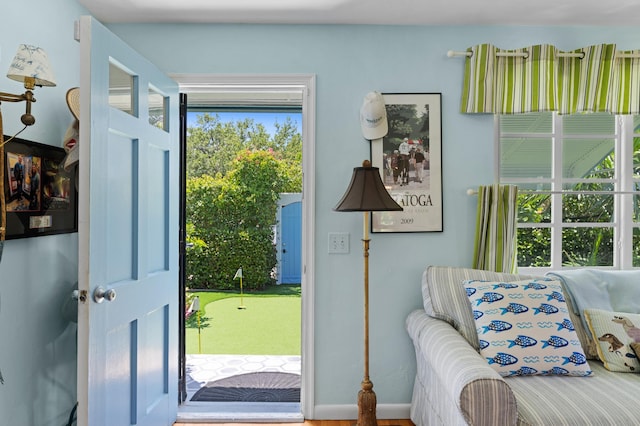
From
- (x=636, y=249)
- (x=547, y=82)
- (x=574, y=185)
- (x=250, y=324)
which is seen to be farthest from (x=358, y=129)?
(x=250, y=324)

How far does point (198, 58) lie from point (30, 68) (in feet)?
4.06

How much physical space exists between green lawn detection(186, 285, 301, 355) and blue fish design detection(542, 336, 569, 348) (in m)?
3.13

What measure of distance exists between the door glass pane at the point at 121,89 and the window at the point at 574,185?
210 cm

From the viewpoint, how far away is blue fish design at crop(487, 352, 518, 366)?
2098 millimetres

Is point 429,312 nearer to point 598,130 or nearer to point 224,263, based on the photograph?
point 598,130

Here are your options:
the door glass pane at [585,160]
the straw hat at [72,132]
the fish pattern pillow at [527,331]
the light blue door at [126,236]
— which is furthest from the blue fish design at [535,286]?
the straw hat at [72,132]

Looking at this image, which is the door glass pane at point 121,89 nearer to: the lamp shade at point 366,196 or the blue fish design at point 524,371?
the lamp shade at point 366,196

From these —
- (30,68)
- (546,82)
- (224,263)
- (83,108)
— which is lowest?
(224,263)

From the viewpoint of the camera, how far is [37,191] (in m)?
2.02

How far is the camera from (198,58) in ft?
9.04

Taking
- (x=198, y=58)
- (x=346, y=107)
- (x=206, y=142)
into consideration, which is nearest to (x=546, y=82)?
(x=346, y=107)

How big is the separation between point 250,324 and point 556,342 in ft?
14.1

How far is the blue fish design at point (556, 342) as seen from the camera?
6.95 feet

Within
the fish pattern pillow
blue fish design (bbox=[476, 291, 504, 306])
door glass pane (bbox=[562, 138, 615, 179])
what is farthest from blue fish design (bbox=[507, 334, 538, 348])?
door glass pane (bbox=[562, 138, 615, 179])
